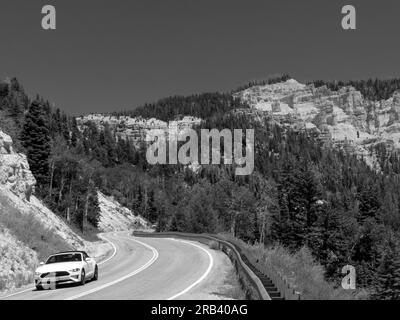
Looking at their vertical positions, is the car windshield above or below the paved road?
above

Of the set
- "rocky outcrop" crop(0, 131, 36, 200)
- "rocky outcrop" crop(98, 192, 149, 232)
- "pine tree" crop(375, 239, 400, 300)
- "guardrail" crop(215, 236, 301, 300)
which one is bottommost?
"rocky outcrop" crop(98, 192, 149, 232)

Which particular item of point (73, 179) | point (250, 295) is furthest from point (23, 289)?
point (73, 179)

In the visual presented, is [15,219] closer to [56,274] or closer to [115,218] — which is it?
[56,274]

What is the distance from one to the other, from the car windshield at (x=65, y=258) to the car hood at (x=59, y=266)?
543 millimetres

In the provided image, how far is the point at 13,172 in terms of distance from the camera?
32688mm

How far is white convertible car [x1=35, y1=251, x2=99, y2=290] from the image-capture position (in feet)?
52.4

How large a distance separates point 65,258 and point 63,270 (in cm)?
129

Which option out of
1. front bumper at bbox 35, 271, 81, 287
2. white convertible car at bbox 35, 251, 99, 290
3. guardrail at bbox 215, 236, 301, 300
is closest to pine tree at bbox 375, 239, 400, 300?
guardrail at bbox 215, 236, 301, 300

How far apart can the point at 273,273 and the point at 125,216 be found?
102164 millimetres

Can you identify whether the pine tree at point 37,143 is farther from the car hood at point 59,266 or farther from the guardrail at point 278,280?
the guardrail at point 278,280

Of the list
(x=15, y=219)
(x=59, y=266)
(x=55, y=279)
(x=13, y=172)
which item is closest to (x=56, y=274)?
(x=55, y=279)

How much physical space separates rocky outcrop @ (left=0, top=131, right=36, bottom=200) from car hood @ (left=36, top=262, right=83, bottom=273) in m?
16.4

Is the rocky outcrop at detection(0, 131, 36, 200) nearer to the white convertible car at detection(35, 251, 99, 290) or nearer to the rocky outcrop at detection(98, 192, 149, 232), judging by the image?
the white convertible car at detection(35, 251, 99, 290)

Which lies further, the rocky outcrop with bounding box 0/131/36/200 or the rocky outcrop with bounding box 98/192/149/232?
the rocky outcrop with bounding box 98/192/149/232
